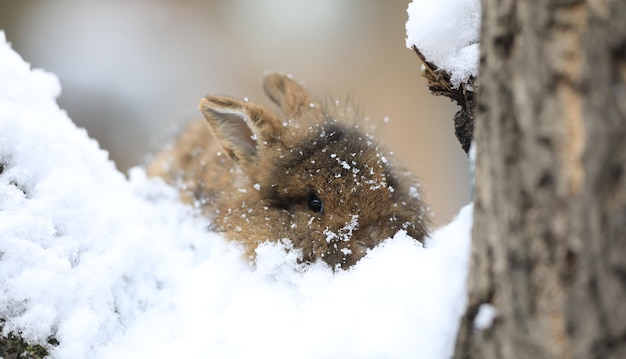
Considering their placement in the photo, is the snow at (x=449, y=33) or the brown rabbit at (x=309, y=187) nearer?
the snow at (x=449, y=33)

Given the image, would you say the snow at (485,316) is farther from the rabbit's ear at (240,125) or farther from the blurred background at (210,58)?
the blurred background at (210,58)

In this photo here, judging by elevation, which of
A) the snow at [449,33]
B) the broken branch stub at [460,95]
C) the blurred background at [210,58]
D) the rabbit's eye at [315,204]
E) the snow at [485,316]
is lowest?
the snow at [485,316]

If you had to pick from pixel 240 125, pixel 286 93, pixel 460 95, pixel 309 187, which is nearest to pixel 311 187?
pixel 309 187

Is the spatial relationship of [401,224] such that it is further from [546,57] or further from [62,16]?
[62,16]

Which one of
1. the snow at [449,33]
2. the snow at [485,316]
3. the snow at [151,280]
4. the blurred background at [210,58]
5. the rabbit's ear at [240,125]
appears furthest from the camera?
the blurred background at [210,58]

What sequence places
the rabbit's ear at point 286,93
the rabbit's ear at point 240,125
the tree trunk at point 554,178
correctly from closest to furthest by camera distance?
the tree trunk at point 554,178 < the rabbit's ear at point 240,125 < the rabbit's ear at point 286,93

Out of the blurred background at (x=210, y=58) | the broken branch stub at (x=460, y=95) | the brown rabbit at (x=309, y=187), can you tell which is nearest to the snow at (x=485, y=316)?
the broken branch stub at (x=460, y=95)

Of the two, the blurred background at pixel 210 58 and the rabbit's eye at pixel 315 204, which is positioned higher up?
the blurred background at pixel 210 58
